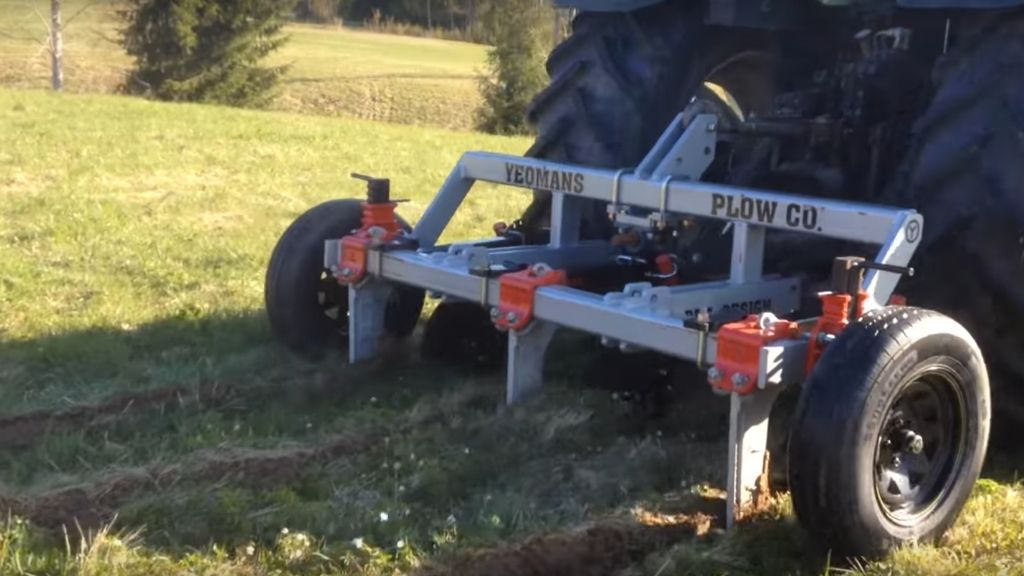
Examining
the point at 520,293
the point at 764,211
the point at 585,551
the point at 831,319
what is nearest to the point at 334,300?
the point at 520,293

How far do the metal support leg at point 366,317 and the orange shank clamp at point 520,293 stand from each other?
97 cm

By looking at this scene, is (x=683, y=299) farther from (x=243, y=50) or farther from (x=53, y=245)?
(x=243, y=50)

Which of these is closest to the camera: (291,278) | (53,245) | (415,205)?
(291,278)

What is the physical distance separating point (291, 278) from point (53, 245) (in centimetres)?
341

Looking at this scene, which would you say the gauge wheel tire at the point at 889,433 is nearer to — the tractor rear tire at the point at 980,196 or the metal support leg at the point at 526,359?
the tractor rear tire at the point at 980,196

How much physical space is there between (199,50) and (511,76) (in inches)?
341

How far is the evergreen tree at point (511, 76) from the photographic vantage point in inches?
1474

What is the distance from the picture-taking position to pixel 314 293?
575 cm

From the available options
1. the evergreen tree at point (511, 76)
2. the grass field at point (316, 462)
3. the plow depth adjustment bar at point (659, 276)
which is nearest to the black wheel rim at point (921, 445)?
the grass field at point (316, 462)

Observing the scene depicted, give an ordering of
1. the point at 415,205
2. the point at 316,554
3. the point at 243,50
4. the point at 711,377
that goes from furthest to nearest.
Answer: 1. the point at 243,50
2. the point at 415,205
3. the point at 711,377
4. the point at 316,554

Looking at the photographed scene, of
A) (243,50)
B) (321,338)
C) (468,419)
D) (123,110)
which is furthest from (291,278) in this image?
(243,50)

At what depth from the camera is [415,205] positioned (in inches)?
459

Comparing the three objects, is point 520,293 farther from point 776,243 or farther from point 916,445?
point 916,445

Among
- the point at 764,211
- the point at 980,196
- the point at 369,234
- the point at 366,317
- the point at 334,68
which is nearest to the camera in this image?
the point at 980,196
